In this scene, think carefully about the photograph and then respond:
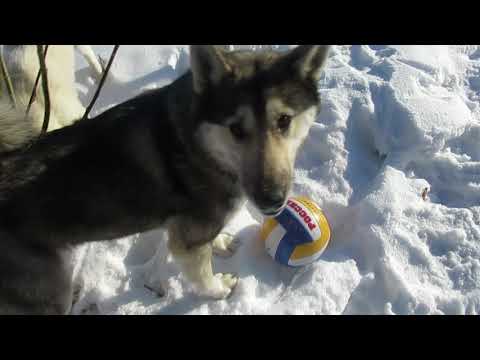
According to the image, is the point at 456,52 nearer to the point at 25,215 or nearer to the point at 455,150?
the point at 455,150

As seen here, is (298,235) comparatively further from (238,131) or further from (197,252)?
(238,131)

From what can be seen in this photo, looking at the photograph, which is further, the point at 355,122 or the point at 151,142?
the point at 355,122

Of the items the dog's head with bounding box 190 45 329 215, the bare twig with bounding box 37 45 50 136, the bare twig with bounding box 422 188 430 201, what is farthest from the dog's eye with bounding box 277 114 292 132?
the bare twig with bounding box 422 188 430 201

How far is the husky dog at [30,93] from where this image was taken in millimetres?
2492

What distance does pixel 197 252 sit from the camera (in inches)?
111

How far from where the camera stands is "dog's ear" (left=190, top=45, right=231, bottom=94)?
215cm

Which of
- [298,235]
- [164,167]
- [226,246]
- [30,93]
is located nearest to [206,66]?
[164,167]

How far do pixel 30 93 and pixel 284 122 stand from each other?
2279 mm

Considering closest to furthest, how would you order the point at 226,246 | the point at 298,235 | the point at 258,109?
the point at 258,109
the point at 298,235
the point at 226,246

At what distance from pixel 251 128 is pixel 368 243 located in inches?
65.5

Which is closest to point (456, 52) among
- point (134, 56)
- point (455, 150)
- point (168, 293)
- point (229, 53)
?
point (455, 150)

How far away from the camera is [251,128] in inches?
86.6

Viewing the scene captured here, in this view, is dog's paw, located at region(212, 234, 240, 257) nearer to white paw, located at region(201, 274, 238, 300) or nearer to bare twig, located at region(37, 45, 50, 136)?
white paw, located at region(201, 274, 238, 300)

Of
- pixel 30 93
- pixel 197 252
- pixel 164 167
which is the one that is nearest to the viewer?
pixel 164 167
